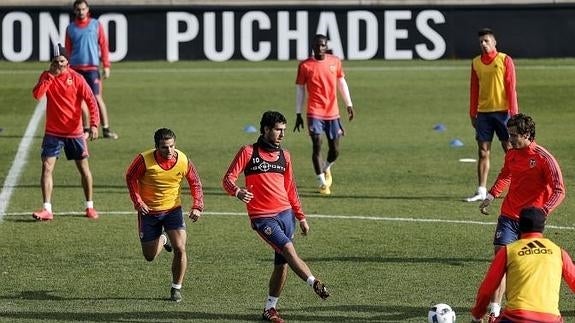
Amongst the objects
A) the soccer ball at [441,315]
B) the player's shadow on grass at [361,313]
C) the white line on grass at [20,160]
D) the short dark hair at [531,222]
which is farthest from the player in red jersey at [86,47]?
the short dark hair at [531,222]

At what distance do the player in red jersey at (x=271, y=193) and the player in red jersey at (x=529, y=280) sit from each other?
123 inches

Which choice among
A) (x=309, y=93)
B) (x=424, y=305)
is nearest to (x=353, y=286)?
(x=424, y=305)

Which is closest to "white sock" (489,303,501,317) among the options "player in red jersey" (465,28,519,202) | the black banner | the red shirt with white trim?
the red shirt with white trim

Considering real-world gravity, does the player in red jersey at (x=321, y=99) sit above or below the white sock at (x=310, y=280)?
above

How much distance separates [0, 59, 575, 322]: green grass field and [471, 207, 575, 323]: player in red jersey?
9.01 feet

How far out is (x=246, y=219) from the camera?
64.8ft

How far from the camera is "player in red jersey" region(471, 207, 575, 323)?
10758mm

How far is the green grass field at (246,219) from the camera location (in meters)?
14.6

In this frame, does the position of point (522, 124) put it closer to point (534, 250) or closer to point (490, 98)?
point (534, 250)

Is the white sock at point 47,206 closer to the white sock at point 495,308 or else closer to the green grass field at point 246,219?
the green grass field at point 246,219

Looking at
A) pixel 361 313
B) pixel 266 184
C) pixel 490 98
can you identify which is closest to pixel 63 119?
pixel 490 98

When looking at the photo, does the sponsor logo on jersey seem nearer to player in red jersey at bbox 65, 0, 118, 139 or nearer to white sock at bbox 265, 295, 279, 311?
white sock at bbox 265, 295, 279, 311

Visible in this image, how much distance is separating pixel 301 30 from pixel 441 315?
25.9m

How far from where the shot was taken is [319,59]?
22.3 m
